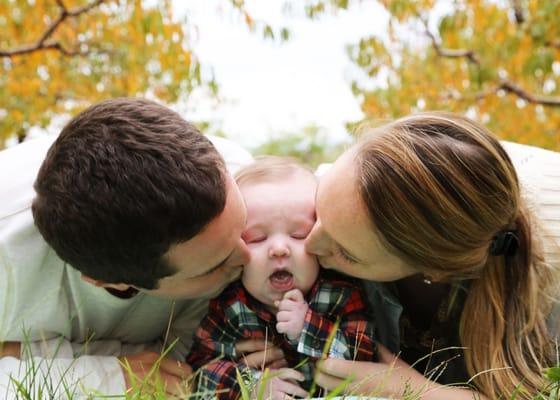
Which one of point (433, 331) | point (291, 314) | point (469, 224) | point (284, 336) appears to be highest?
point (469, 224)

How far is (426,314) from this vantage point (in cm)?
263

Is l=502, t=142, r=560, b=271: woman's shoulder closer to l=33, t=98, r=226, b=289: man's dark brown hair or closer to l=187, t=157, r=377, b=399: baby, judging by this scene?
l=187, t=157, r=377, b=399: baby

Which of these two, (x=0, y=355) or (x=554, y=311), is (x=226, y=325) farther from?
(x=554, y=311)

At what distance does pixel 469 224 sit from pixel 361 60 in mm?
2962

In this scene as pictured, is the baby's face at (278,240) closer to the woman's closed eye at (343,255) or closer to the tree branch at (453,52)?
the woman's closed eye at (343,255)

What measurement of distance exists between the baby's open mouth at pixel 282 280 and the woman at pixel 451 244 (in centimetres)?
12

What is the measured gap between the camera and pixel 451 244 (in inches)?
82.4

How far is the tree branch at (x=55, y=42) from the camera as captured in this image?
4070 millimetres

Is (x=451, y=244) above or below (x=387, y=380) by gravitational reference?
above

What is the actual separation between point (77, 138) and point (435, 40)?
137 inches

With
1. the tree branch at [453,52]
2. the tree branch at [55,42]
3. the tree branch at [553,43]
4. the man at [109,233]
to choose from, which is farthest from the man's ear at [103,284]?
the tree branch at [453,52]

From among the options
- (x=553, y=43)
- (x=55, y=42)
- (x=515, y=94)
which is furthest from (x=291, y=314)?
(x=515, y=94)

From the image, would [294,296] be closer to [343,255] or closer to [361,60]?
[343,255]

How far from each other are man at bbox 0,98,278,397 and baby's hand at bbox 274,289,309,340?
0.62 ft
